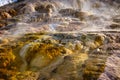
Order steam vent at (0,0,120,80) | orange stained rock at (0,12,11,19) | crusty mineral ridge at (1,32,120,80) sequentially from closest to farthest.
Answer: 1. crusty mineral ridge at (1,32,120,80)
2. steam vent at (0,0,120,80)
3. orange stained rock at (0,12,11,19)

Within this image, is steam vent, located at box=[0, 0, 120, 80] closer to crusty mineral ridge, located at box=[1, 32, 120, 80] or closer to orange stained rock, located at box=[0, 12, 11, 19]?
crusty mineral ridge, located at box=[1, 32, 120, 80]

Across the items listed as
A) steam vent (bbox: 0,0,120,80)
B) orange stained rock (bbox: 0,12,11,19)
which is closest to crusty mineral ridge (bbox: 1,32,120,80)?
steam vent (bbox: 0,0,120,80)

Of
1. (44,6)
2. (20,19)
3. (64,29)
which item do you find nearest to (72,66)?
(64,29)

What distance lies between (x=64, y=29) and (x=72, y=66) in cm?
517

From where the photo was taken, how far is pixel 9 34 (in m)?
13.6

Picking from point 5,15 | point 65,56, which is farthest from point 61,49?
point 5,15

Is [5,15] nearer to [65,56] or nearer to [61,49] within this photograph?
[61,49]

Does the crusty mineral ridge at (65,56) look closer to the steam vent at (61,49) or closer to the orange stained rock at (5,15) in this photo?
the steam vent at (61,49)

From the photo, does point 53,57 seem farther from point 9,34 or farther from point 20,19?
point 20,19

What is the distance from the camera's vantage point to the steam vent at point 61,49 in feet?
28.5

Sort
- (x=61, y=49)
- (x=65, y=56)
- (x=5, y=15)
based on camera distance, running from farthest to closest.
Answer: (x=5, y=15) < (x=61, y=49) < (x=65, y=56)

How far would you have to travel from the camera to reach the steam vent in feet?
28.5

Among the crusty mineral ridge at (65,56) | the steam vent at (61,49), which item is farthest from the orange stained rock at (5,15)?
the crusty mineral ridge at (65,56)

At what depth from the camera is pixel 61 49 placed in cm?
1020
